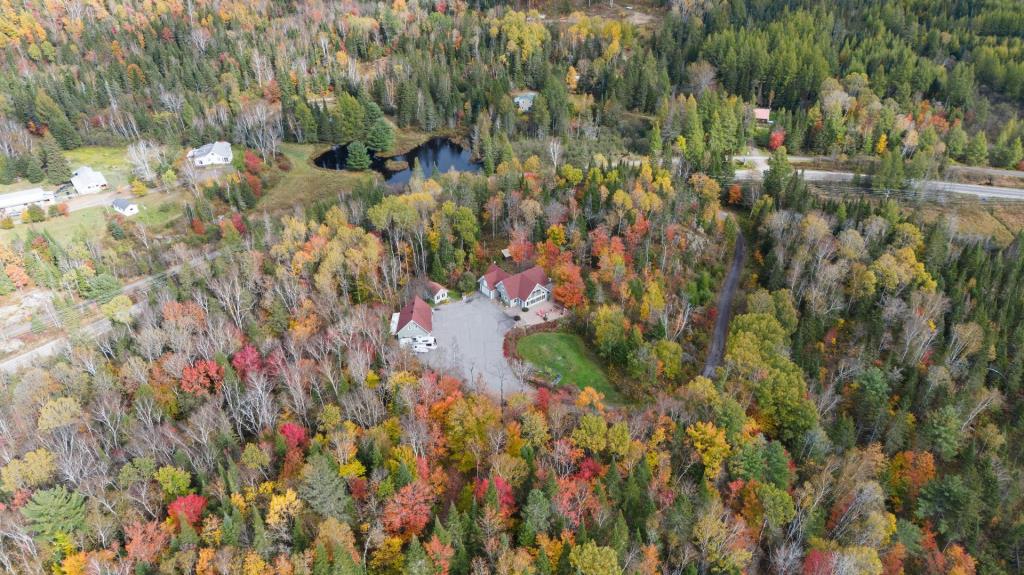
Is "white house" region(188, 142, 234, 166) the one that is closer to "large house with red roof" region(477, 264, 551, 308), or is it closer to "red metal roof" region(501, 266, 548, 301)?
"large house with red roof" region(477, 264, 551, 308)

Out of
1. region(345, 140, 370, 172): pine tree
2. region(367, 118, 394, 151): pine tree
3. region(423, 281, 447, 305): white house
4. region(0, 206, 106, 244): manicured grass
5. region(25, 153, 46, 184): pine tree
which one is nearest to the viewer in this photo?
region(423, 281, 447, 305): white house

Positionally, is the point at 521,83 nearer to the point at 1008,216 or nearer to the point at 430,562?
the point at 1008,216

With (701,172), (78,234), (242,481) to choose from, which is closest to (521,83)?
(701,172)

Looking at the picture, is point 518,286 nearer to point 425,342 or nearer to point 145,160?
point 425,342

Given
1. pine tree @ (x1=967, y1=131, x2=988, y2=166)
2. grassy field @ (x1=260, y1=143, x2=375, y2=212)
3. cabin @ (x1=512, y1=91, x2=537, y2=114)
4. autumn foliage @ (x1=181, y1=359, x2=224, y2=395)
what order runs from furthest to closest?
cabin @ (x1=512, y1=91, x2=537, y2=114) → grassy field @ (x1=260, y1=143, x2=375, y2=212) → pine tree @ (x1=967, y1=131, x2=988, y2=166) → autumn foliage @ (x1=181, y1=359, x2=224, y2=395)

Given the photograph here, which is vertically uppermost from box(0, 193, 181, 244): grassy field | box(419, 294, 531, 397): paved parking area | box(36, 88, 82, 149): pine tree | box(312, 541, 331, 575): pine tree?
box(36, 88, 82, 149): pine tree

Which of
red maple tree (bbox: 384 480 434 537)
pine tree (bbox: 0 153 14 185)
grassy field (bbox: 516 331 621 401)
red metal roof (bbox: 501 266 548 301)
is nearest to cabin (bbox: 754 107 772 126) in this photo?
red metal roof (bbox: 501 266 548 301)

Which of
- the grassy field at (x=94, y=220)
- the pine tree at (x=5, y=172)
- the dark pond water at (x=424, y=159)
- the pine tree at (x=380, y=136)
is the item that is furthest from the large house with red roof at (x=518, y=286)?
the pine tree at (x=5, y=172)
